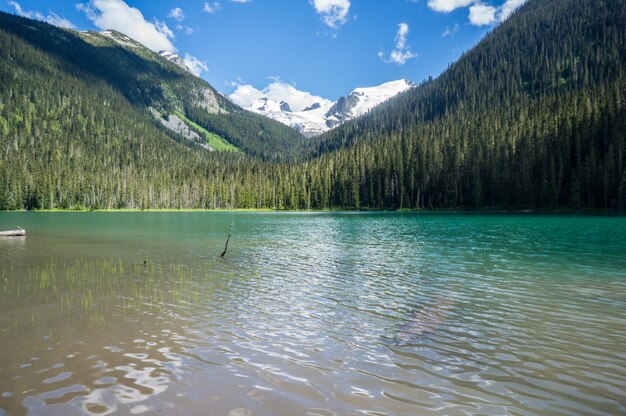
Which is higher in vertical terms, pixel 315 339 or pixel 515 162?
pixel 515 162

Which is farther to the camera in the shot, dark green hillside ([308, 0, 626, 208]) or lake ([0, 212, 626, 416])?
dark green hillside ([308, 0, 626, 208])

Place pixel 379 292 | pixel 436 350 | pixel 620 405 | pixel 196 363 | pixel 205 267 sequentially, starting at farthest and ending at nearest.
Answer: pixel 205 267 < pixel 379 292 < pixel 436 350 < pixel 196 363 < pixel 620 405

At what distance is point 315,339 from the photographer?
12.3m

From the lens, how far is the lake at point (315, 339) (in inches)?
321

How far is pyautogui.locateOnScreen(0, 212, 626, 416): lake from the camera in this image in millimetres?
8156

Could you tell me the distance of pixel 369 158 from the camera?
165500 millimetres

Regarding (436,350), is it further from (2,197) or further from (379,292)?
(2,197)

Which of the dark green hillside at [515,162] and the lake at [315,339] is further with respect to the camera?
the dark green hillside at [515,162]

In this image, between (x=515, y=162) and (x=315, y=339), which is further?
(x=515, y=162)

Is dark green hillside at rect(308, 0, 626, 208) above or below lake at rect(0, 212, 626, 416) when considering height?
above

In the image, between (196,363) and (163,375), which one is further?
(196,363)

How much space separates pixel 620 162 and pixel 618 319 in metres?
107

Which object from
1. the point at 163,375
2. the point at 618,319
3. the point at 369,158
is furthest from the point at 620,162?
the point at 163,375

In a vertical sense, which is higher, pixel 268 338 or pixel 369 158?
pixel 369 158
